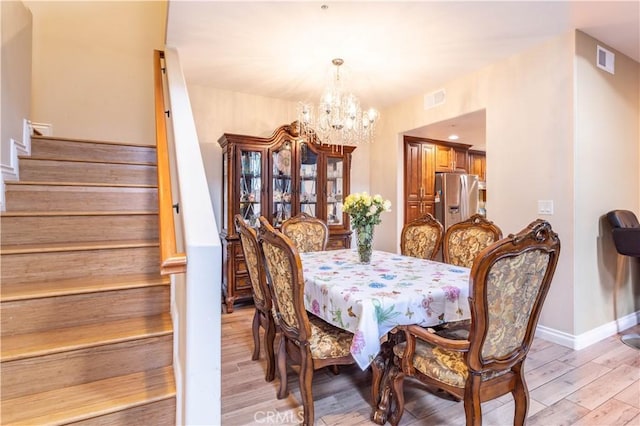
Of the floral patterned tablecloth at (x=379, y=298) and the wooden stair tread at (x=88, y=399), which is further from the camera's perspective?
the floral patterned tablecloth at (x=379, y=298)

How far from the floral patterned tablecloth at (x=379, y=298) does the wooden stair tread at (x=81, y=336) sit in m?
0.81

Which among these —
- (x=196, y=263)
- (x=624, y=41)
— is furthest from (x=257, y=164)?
(x=624, y=41)

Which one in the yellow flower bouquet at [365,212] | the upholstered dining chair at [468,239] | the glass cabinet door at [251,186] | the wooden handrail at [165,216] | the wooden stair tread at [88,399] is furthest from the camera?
the glass cabinet door at [251,186]

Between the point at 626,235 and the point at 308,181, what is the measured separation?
10.1ft

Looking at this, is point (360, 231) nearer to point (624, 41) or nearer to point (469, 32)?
point (469, 32)

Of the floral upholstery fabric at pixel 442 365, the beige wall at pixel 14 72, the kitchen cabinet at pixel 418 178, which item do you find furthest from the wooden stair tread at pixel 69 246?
the kitchen cabinet at pixel 418 178

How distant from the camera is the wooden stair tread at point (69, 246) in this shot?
170 centimetres

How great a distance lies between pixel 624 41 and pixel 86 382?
4528 millimetres

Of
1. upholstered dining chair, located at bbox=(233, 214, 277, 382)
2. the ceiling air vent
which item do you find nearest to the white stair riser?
upholstered dining chair, located at bbox=(233, 214, 277, 382)

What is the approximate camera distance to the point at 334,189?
14.2 feet

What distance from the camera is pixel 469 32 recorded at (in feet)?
8.67

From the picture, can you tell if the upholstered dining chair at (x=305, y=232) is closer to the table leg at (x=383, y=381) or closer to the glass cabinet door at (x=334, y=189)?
the glass cabinet door at (x=334, y=189)

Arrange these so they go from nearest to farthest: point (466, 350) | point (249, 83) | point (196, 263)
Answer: point (196, 263) < point (466, 350) < point (249, 83)

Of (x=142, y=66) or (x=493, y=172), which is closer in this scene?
(x=493, y=172)
